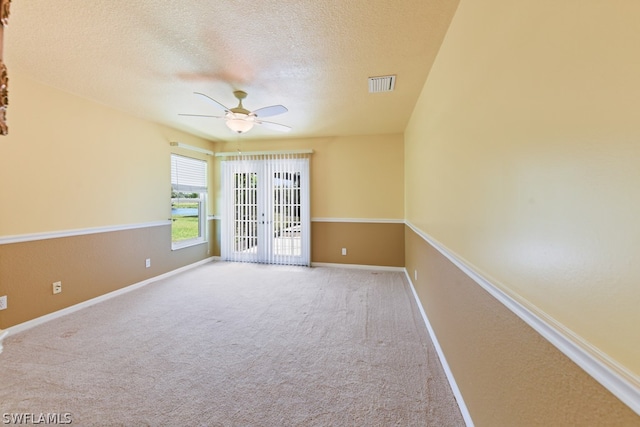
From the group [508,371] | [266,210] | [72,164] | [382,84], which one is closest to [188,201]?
[266,210]

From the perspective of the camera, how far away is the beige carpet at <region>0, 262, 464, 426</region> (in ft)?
5.18

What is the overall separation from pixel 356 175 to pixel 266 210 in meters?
1.93

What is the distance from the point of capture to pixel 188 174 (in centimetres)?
489

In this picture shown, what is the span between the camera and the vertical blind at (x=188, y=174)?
15.0 feet

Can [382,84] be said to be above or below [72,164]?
above

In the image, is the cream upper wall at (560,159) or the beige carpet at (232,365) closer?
the cream upper wall at (560,159)

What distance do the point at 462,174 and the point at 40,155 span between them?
159 inches

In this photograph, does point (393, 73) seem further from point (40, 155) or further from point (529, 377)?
point (40, 155)

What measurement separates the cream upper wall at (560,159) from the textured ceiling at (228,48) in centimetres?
67

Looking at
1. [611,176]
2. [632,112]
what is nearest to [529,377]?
[611,176]

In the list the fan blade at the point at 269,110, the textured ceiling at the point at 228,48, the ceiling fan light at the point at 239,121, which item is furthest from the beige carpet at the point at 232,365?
the textured ceiling at the point at 228,48

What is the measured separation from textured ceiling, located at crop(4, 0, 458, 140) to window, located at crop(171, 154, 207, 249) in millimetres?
1546
